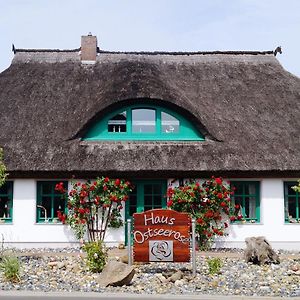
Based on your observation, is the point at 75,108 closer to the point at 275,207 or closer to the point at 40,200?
the point at 40,200

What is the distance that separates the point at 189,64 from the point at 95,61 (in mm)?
3999

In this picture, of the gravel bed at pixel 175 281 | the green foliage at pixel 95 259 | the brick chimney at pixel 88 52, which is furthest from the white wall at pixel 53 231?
the brick chimney at pixel 88 52

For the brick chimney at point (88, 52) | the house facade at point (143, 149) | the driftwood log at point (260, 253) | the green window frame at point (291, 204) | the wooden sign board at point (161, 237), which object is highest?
the brick chimney at point (88, 52)

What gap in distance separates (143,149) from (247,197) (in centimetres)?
393

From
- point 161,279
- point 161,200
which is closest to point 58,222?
point 161,200

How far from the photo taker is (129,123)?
→ 58.8 feet

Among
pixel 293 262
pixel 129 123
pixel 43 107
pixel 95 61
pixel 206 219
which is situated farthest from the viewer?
pixel 95 61

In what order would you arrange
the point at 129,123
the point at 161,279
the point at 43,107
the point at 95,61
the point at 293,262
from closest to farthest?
the point at 161,279 < the point at 293,262 < the point at 129,123 < the point at 43,107 < the point at 95,61

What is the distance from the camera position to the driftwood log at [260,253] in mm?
13422

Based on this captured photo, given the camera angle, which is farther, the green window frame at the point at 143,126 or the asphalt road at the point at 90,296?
the green window frame at the point at 143,126

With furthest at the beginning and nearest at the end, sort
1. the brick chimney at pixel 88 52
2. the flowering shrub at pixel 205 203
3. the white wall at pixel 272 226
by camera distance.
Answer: the brick chimney at pixel 88 52, the white wall at pixel 272 226, the flowering shrub at pixel 205 203

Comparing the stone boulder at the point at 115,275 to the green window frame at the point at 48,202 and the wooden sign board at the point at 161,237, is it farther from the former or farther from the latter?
the green window frame at the point at 48,202

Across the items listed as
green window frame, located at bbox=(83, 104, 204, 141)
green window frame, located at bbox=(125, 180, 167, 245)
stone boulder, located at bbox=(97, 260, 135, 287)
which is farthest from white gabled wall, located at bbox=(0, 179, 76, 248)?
stone boulder, located at bbox=(97, 260, 135, 287)

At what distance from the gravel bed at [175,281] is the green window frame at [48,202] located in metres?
3.28
